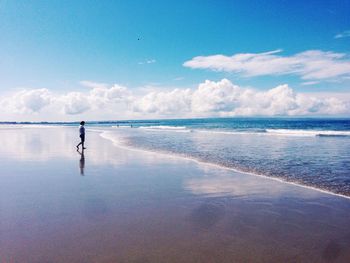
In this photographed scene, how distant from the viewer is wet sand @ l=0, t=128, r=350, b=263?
5.03 m

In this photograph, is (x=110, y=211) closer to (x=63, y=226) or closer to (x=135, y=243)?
(x=63, y=226)

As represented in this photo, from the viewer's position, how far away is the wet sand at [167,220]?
5031mm

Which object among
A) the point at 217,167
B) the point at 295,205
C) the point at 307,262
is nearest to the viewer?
the point at 307,262

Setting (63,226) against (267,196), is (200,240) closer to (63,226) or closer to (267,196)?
(63,226)

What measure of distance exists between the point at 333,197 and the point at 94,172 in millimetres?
8980

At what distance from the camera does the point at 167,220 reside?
654 centimetres

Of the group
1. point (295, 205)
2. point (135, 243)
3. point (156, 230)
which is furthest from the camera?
point (295, 205)

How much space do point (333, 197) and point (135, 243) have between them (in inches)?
251

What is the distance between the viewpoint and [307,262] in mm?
4812

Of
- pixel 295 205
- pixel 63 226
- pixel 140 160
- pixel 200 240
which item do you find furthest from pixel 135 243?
pixel 140 160

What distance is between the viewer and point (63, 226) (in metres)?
6.09

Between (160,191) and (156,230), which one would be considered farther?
(160,191)

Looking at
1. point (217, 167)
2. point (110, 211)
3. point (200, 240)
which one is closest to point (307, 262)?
point (200, 240)

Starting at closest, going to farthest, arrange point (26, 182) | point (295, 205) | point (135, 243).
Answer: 1. point (135, 243)
2. point (295, 205)
3. point (26, 182)
